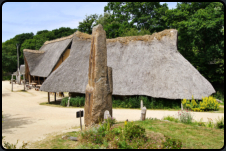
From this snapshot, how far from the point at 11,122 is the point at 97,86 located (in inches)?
243

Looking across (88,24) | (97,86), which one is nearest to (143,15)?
(88,24)

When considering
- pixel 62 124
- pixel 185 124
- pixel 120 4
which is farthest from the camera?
pixel 120 4

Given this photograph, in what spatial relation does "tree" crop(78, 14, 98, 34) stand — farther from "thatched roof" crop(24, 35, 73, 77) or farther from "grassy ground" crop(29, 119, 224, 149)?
"grassy ground" crop(29, 119, 224, 149)

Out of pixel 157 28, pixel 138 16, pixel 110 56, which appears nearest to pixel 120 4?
pixel 138 16

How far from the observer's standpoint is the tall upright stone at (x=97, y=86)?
9.03 metres

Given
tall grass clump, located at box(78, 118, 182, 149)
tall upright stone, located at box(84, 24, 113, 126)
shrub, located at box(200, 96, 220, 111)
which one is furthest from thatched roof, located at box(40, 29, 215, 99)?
tall grass clump, located at box(78, 118, 182, 149)

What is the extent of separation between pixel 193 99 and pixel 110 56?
877 centimetres

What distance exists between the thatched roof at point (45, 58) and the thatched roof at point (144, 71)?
20.3 feet

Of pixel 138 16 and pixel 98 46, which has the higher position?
pixel 138 16

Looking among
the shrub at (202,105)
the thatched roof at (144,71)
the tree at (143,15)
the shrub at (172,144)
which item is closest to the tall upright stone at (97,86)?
the shrub at (172,144)

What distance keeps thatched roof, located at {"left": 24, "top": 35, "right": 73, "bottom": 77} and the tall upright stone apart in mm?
17731

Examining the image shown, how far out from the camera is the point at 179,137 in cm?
787

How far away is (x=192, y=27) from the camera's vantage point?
73.8ft

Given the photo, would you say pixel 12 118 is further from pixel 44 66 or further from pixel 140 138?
pixel 44 66
